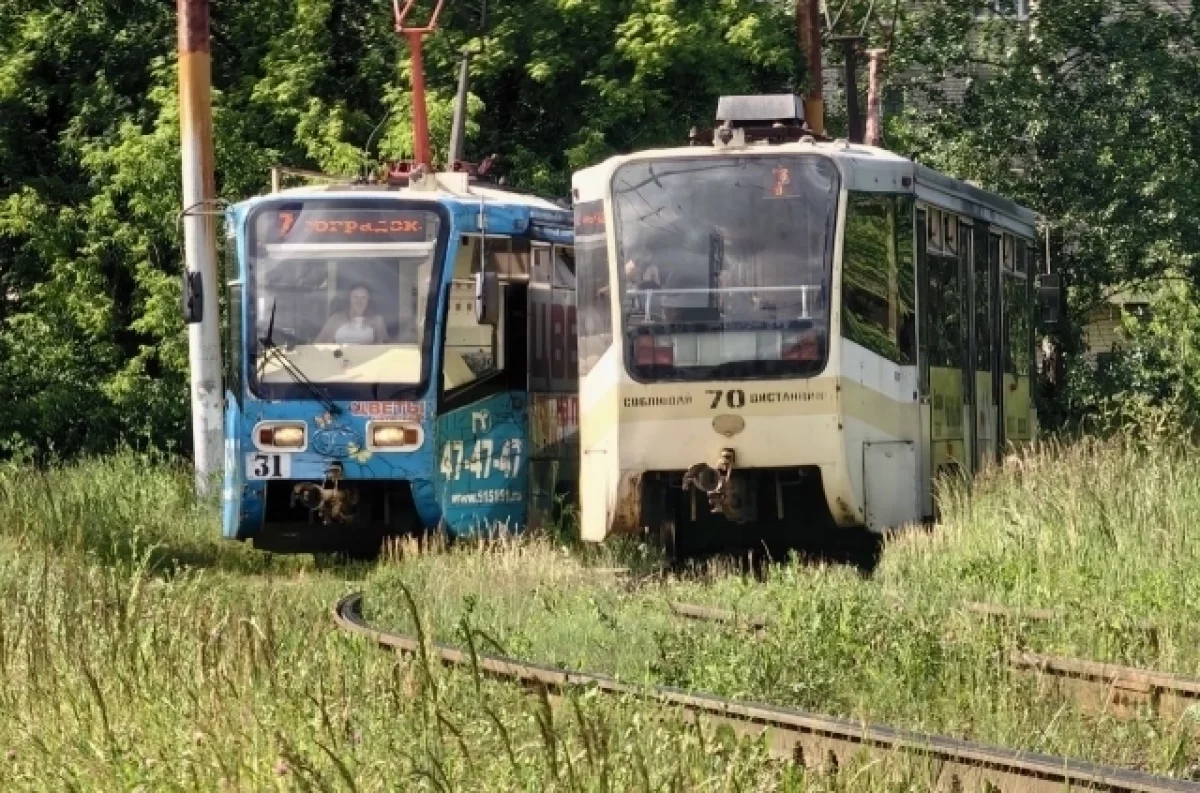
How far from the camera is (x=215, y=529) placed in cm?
2012

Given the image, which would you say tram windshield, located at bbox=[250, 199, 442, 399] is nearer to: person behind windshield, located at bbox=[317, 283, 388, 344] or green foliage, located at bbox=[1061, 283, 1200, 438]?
person behind windshield, located at bbox=[317, 283, 388, 344]

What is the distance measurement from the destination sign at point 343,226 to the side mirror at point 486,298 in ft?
2.13

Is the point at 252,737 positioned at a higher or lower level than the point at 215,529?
higher

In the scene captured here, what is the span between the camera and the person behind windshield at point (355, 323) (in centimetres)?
1800

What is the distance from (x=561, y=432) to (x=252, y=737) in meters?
12.5

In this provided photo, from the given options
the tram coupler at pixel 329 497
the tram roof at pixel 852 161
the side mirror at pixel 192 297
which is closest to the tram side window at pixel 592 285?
the tram roof at pixel 852 161

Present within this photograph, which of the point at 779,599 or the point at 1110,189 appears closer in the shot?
the point at 779,599

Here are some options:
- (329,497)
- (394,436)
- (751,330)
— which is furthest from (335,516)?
(751,330)

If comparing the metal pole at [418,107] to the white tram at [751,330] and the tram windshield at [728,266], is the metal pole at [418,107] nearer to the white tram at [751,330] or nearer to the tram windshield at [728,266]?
the white tram at [751,330]

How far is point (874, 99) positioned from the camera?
31109mm

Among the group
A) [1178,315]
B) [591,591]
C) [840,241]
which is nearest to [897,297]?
[840,241]

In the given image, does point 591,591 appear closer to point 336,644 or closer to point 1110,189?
point 336,644

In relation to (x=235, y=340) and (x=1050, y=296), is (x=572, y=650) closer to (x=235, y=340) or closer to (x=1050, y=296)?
(x=235, y=340)

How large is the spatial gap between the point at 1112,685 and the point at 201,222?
13.9 metres
